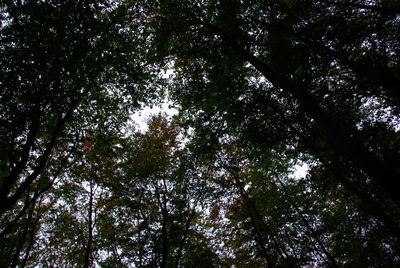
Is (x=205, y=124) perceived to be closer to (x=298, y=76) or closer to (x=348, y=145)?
(x=298, y=76)

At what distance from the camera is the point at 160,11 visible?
939 centimetres

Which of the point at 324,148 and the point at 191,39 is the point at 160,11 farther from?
the point at 324,148

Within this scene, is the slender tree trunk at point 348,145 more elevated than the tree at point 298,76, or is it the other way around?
the tree at point 298,76

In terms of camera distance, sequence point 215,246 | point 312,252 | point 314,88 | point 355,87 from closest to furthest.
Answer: point 355,87, point 314,88, point 312,252, point 215,246

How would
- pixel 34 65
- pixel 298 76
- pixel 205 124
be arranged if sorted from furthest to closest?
pixel 205 124 → pixel 298 76 → pixel 34 65

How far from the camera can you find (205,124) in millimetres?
10773

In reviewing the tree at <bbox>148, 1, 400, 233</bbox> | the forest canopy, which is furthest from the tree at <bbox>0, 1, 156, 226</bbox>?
the tree at <bbox>148, 1, 400, 233</bbox>

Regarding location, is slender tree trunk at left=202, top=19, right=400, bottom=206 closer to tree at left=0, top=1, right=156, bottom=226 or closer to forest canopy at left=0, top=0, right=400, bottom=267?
forest canopy at left=0, top=0, right=400, bottom=267

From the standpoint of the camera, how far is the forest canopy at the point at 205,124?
4.63m

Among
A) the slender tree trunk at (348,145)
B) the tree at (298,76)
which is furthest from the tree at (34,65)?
the slender tree trunk at (348,145)

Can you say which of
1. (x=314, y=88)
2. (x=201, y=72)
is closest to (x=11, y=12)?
(x=201, y=72)

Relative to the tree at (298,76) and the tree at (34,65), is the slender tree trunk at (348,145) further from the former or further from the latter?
the tree at (34,65)

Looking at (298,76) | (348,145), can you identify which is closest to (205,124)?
(298,76)

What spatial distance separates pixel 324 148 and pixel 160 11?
1121cm
